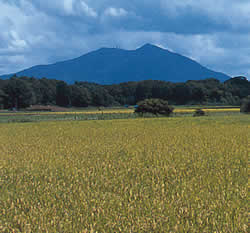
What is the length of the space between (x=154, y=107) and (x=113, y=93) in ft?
303

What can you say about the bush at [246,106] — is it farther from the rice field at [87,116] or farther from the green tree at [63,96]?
the green tree at [63,96]

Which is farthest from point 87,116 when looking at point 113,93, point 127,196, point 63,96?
point 113,93

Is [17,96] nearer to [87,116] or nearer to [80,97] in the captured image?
[80,97]

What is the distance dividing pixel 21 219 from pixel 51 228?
2.19 feet

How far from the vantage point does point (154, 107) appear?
4962 cm

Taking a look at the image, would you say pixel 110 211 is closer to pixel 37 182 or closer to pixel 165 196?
pixel 165 196

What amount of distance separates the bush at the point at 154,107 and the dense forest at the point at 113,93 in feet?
183

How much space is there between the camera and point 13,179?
8.21m

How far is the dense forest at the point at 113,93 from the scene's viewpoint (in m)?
106

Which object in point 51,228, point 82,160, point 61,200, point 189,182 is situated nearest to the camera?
point 51,228

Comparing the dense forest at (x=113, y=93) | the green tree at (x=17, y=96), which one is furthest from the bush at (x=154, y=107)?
the green tree at (x=17, y=96)

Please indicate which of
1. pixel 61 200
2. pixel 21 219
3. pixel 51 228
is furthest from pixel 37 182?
pixel 51 228

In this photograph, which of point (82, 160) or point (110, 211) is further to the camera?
point (82, 160)

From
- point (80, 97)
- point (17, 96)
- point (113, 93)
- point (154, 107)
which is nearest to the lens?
point (154, 107)
